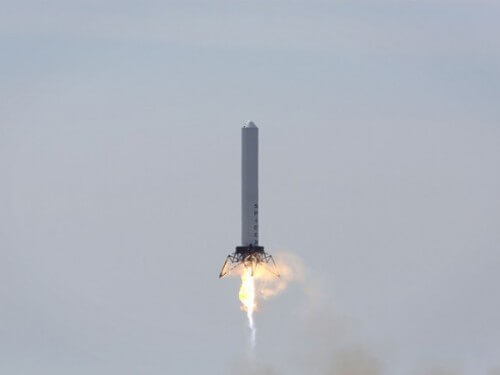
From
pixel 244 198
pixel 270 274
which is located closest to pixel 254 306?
pixel 270 274

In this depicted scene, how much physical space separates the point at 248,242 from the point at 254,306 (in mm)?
8911

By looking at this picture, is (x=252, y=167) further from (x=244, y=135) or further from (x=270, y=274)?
(x=270, y=274)

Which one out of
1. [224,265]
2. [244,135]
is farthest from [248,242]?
[244,135]

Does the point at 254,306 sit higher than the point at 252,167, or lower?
lower

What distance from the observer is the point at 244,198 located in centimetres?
10888

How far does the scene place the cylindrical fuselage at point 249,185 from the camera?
4272 inches

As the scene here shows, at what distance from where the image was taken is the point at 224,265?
358 feet

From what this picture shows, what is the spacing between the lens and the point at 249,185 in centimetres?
10894

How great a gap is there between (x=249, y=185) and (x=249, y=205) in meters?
1.85

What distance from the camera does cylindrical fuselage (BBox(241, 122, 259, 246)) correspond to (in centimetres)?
10850

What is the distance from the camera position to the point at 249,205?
4279 inches

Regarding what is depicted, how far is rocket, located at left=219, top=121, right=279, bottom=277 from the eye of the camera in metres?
108

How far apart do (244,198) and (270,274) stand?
26.1 ft

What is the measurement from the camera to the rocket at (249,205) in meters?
108
